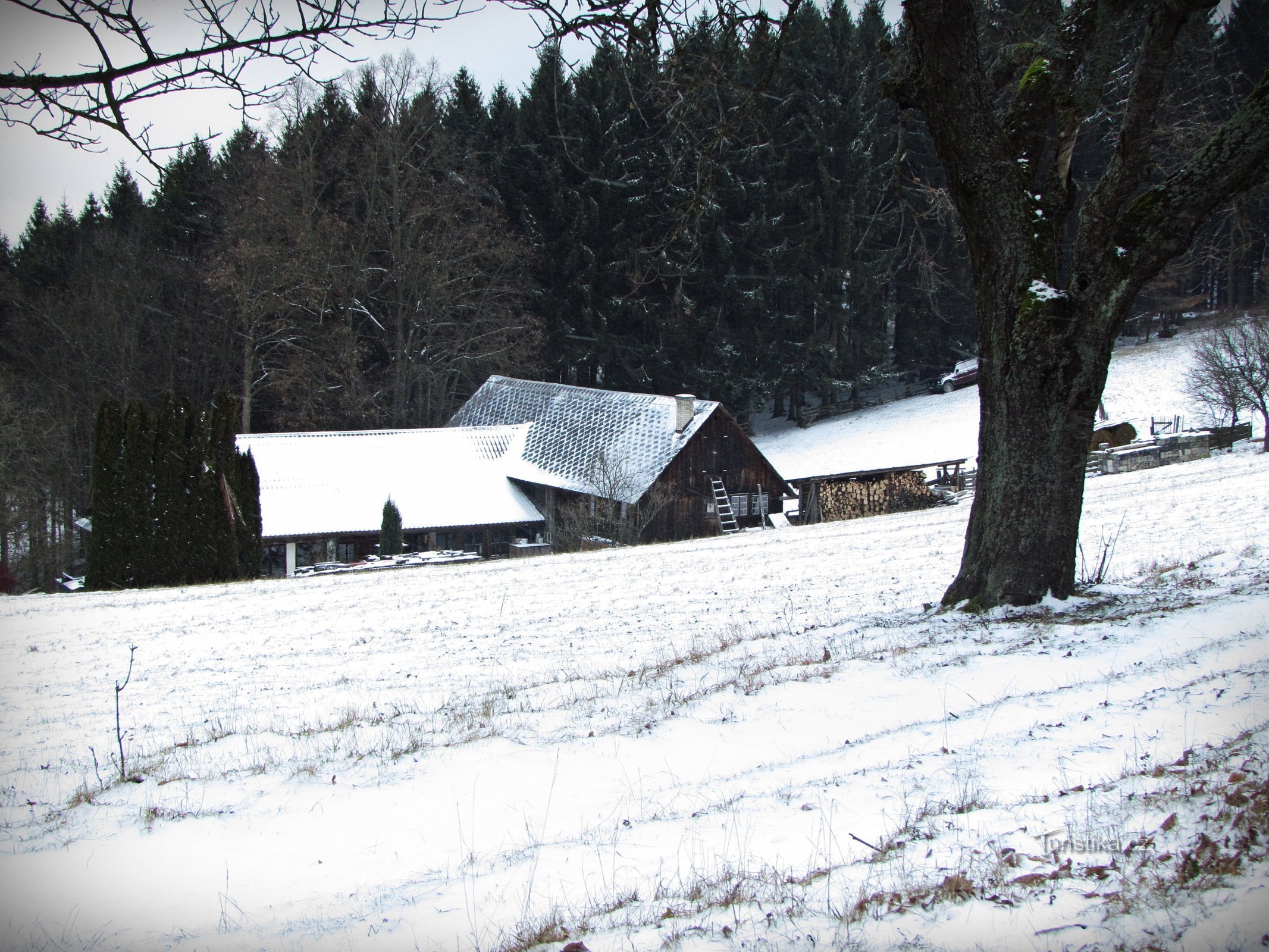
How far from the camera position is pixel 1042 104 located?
7207 mm

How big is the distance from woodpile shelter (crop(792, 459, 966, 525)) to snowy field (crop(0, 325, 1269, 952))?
19.1 meters

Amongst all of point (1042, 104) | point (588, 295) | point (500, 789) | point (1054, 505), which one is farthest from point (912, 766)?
point (588, 295)

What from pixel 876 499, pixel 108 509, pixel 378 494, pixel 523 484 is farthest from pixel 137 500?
pixel 876 499

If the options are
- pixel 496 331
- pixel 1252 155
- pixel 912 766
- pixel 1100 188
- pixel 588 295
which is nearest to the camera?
pixel 912 766

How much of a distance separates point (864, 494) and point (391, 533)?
46.1 ft

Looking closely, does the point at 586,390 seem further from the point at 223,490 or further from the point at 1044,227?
the point at 1044,227

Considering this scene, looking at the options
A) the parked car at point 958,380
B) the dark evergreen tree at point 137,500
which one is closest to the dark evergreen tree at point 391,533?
the dark evergreen tree at point 137,500

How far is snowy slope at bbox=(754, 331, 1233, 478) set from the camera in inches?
1564

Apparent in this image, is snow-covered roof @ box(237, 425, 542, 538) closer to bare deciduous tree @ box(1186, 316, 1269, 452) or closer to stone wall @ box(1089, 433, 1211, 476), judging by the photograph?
stone wall @ box(1089, 433, 1211, 476)

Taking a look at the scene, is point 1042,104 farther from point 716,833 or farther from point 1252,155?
point 716,833

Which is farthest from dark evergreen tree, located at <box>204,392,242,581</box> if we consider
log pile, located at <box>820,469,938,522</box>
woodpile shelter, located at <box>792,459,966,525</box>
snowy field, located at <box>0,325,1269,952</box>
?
log pile, located at <box>820,469,938,522</box>

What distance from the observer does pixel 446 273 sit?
3916cm

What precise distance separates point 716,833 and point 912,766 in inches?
44.7

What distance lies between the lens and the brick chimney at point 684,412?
2991 cm
